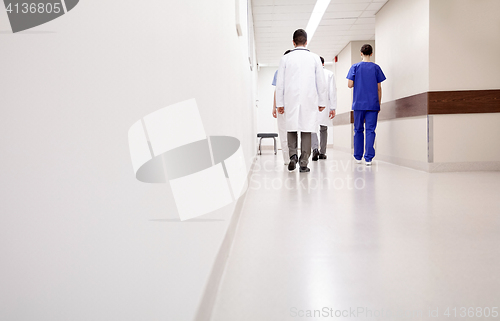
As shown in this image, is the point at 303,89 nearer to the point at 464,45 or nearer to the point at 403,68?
the point at 403,68

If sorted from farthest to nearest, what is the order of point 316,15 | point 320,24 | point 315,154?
point 320,24
point 316,15
point 315,154

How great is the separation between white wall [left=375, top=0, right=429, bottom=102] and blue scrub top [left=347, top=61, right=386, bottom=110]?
35 cm

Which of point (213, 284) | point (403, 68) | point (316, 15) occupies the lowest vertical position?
point (213, 284)

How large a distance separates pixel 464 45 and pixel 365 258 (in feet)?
13.4

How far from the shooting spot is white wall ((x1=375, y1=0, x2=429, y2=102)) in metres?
4.66

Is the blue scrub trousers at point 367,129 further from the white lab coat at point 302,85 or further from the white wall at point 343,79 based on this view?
the white wall at point 343,79

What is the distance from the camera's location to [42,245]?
14.6 inches

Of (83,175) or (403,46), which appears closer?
(83,175)

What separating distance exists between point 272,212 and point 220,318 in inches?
56.8

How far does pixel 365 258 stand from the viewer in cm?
156

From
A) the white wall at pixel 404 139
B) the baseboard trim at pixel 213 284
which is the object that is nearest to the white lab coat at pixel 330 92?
the white wall at pixel 404 139

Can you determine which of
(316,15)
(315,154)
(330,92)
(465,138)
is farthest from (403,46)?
(316,15)

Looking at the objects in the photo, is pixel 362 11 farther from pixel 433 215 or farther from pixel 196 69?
pixel 196 69

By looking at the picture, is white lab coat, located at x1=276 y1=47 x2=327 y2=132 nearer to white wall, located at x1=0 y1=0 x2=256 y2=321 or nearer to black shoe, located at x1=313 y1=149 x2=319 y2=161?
black shoe, located at x1=313 y1=149 x2=319 y2=161
